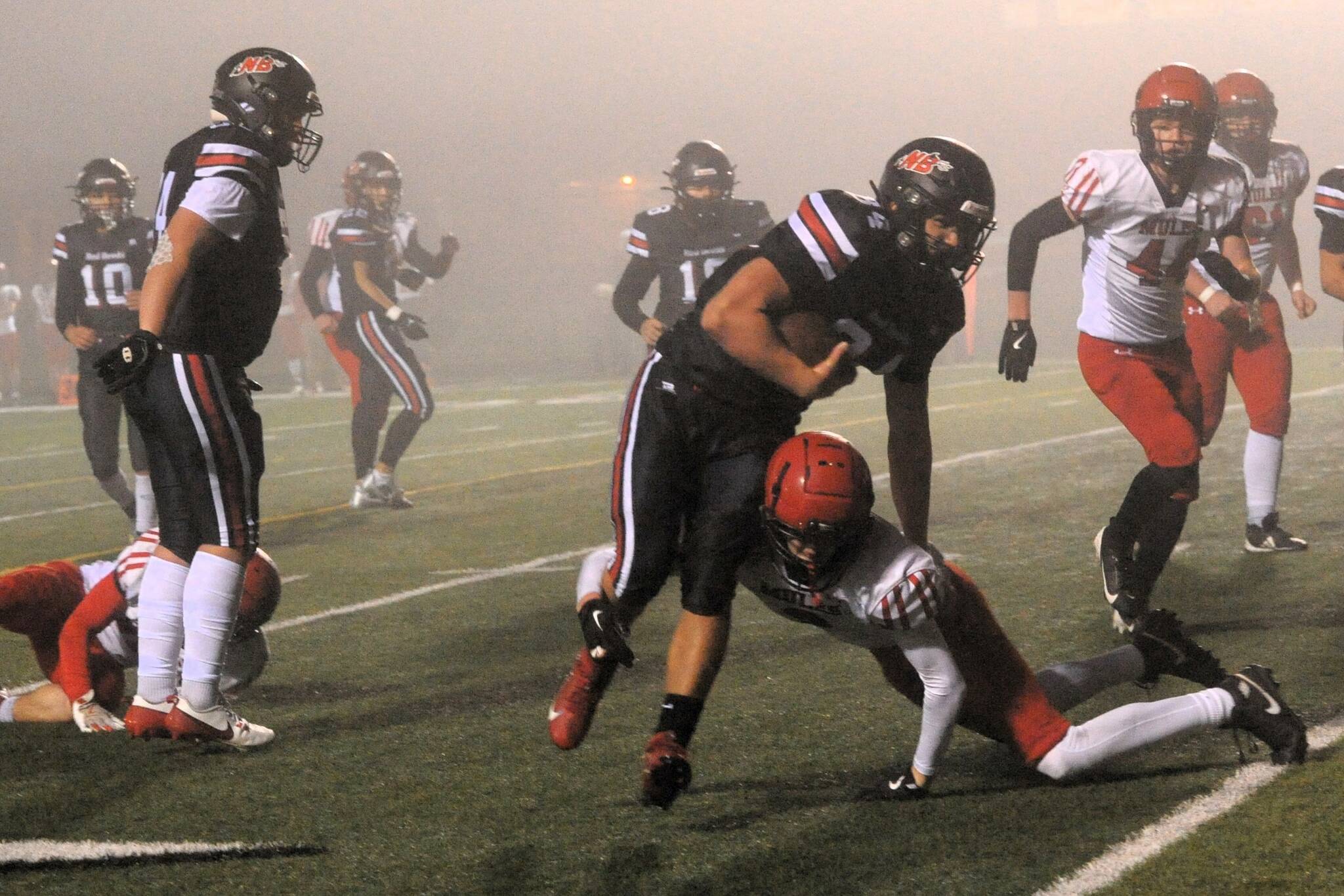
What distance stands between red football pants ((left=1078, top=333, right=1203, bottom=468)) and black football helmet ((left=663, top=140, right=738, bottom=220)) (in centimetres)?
246

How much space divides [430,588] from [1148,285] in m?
2.95

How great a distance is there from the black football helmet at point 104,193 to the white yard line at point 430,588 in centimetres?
248

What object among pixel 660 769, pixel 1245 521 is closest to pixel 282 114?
pixel 660 769

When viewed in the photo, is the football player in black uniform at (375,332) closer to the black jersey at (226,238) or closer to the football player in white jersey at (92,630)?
the football player in white jersey at (92,630)

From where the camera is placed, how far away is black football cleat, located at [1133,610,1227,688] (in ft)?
11.9

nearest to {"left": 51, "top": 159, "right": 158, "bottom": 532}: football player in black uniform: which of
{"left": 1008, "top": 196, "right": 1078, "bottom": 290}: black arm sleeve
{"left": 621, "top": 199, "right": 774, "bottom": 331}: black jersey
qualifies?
{"left": 621, "top": 199, "right": 774, "bottom": 331}: black jersey

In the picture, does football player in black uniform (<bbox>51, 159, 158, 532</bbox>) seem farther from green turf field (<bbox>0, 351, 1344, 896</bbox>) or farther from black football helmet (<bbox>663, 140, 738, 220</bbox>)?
black football helmet (<bbox>663, 140, 738, 220</bbox>)

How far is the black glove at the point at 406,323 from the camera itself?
9.18 m

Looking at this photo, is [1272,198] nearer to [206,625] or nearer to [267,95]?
[267,95]

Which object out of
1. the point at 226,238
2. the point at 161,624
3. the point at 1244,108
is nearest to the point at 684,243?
the point at 1244,108

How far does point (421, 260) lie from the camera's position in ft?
33.2

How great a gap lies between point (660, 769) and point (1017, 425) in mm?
9654

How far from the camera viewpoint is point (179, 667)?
4.13 metres

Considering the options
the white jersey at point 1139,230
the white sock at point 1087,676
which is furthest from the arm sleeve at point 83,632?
the white jersey at point 1139,230
